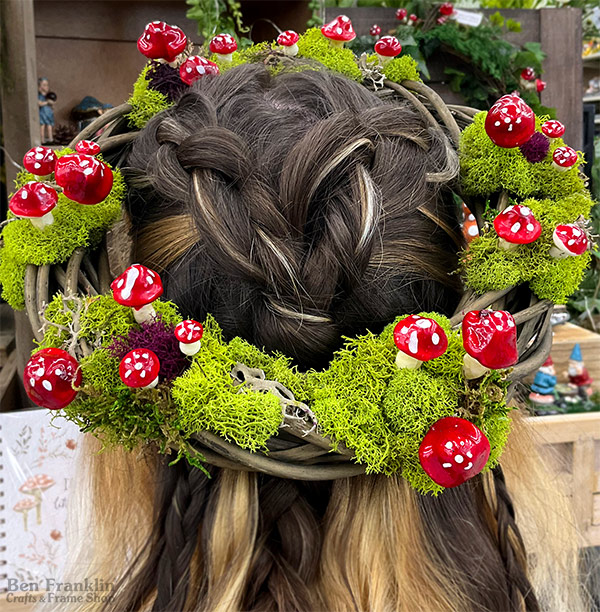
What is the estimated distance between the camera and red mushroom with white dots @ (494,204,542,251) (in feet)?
1.86

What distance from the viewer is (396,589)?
57cm

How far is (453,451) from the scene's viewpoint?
46 centimetres

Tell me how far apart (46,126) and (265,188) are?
46.8 inches

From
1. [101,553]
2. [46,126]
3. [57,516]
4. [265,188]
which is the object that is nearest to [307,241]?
A: [265,188]

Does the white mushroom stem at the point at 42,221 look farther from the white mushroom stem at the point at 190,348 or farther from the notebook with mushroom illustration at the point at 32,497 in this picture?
the notebook with mushroom illustration at the point at 32,497

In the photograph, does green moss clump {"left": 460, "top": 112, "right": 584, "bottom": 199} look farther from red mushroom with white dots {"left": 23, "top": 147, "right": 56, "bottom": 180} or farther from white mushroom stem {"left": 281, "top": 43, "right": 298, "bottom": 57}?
red mushroom with white dots {"left": 23, "top": 147, "right": 56, "bottom": 180}

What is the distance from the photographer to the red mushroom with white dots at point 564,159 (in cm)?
62

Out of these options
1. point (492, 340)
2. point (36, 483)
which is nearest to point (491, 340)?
point (492, 340)

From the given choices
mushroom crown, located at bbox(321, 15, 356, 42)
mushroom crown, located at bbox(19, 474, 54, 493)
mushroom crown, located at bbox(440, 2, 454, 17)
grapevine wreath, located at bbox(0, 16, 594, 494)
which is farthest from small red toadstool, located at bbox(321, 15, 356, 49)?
mushroom crown, located at bbox(440, 2, 454, 17)

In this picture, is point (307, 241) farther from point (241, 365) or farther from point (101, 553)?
point (101, 553)

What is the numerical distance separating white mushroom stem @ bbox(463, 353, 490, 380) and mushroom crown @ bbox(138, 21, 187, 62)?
53 cm

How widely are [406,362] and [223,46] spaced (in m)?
0.50

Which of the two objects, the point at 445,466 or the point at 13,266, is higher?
the point at 13,266

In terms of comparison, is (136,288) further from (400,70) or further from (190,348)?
(400,70)
